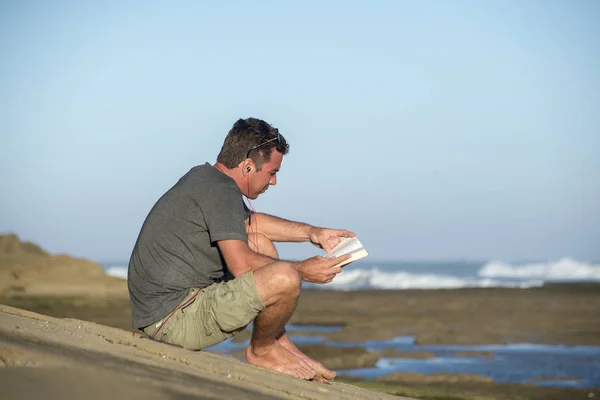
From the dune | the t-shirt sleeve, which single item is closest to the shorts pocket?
the t-shirt sleeve

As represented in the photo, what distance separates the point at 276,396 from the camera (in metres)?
4.45

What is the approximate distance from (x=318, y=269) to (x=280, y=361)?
2.46 feet

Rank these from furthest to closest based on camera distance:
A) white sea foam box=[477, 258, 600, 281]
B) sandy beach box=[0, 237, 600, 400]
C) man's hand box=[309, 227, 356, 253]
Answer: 1. white sea foam box=[477, 258, 600, 281]
2. man's hand box=[309, 227, 356, 253]
3. sandy beach box=[0, 237, 600, 400]

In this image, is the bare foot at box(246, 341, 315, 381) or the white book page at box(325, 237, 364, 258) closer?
the bare foot at box(246, 341, 315, 381)

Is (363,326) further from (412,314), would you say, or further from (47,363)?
(47,363)

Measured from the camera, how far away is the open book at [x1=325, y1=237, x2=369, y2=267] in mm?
5539

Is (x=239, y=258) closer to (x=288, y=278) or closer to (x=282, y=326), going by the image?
(x=288, y=278)

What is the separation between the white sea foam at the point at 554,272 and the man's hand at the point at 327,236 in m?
47.4

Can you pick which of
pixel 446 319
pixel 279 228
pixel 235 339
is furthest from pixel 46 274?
pixel 279 228

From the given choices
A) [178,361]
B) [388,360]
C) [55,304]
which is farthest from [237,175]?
[55,304]

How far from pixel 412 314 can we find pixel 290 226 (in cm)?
1685

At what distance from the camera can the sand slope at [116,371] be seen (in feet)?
12.0

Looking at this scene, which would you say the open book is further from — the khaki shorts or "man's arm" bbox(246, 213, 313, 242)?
the khaki shorts

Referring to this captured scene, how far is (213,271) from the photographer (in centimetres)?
551
